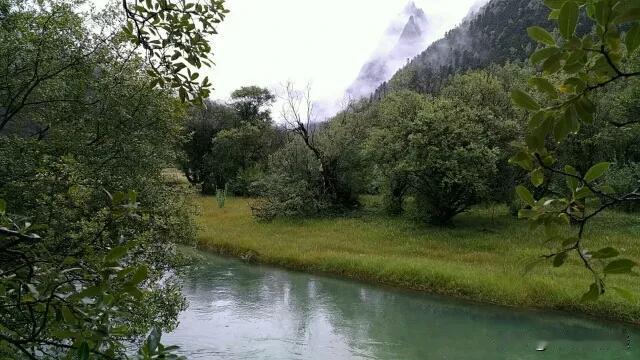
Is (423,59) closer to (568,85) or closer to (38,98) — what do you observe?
(38,98)

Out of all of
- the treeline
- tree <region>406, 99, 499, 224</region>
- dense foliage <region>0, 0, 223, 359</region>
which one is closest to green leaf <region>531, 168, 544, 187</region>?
dense foliage <region>0, 0, 223, 359</region>

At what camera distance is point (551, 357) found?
11.8 metres

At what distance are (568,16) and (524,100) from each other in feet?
0.71

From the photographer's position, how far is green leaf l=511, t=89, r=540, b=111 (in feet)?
3.98

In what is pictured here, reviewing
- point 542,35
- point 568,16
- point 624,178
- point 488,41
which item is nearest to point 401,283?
point 624,178

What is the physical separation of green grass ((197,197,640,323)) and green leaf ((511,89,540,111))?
1252cm

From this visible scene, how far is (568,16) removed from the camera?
1.09 meters

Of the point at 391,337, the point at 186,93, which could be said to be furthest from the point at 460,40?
the point at 186,93

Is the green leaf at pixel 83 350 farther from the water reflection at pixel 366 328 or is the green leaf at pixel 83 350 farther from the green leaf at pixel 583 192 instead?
the water reflection at pixel 366 328

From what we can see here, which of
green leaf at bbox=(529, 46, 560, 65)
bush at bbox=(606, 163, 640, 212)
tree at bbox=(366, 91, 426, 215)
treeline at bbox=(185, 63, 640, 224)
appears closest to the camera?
green leaf at bbox=(529, 46, 560, 65)

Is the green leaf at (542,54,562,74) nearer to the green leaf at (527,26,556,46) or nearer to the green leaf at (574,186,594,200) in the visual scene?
the green leaf at (527,26,556,46)

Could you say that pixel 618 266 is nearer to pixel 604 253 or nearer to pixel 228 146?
pixel 604 253

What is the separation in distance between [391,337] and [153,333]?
12.1m

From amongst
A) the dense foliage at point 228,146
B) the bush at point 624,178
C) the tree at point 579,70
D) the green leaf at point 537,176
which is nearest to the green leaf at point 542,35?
the tree at point 579,70
